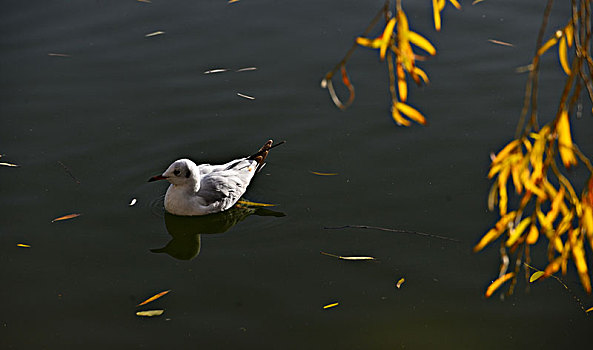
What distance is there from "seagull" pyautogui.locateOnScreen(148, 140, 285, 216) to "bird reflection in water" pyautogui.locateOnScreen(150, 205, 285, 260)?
0.12ft

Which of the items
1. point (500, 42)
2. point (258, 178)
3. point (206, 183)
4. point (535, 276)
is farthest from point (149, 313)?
point (500, 42)

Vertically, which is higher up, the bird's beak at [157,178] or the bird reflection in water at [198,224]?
the bird's beak at [157,178]

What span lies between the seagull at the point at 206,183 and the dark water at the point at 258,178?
0.10 metres

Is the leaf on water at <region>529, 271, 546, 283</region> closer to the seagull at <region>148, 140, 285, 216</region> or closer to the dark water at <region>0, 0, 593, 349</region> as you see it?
the dark water at <region>0, 0, 593, 349</region>

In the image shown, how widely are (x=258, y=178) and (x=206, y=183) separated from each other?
1.16 feet

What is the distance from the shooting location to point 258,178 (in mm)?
4691

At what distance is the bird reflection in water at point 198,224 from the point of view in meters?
4.26

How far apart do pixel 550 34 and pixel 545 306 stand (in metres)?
2.85

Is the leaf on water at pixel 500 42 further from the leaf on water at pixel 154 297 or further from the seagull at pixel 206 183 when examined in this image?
the leaf on water at pixel 154 297

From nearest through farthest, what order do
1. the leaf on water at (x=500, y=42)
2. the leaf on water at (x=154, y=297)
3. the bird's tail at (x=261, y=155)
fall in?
the leaf on water at (x=154, y=297) < the bird's tail at (x=261, y=155) < the leaf on water at (x=500, y=42)

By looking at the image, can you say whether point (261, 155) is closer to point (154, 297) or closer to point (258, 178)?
point (258, 178)

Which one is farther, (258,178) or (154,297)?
(258,178)

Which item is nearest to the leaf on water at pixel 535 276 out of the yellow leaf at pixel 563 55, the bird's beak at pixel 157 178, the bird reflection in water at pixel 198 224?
the bird reflection in water at pixel 198 224

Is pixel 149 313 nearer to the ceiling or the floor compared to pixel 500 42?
nearer to the floor
